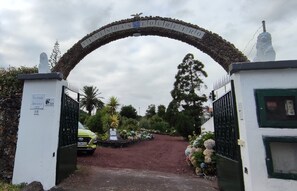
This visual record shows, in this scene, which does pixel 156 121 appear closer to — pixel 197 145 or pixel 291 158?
pixel 197 145

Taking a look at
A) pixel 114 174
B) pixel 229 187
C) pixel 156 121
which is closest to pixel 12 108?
pixel 114 174

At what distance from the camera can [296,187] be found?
3.88 meters

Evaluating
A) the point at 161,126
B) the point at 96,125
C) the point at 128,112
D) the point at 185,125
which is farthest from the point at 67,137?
the point at 128,112

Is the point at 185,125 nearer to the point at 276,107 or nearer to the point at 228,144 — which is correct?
the point at 228,144

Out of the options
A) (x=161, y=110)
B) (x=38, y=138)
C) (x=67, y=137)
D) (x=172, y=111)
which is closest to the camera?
(x=38, y=138)

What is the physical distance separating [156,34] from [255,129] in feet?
14.0

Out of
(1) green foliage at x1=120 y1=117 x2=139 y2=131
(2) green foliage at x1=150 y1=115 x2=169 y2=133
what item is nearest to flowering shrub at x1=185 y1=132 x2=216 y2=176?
(1) green foliage at x1=120 y1=117 x2=139 y2=131

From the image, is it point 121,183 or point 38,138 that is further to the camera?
point 121,183

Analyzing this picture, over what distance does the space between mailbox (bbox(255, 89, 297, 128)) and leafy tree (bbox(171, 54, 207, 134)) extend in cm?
2640

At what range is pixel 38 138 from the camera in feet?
17.6

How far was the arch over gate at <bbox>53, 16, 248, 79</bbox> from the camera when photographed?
6.69 m

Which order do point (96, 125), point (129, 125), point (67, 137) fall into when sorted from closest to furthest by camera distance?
point (67, 137) → point (96, 125) → point (129, 125)

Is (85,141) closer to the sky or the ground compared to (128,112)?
closer to the ground

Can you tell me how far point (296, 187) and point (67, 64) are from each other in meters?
6.32
